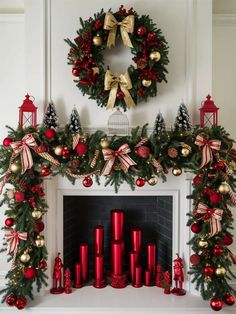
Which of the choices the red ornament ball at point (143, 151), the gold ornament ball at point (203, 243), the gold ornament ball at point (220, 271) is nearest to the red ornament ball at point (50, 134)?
the red ornament ball at point (143, 151)

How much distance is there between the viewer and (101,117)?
243 cm

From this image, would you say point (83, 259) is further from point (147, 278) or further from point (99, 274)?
point (147, 278)

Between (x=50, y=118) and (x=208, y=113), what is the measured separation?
3.88 feet

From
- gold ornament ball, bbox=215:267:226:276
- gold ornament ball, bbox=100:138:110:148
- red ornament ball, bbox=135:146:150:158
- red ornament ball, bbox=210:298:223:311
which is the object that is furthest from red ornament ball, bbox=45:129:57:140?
red ornament ball, bbox=210:298:223:311

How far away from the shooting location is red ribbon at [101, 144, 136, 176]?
2096mm

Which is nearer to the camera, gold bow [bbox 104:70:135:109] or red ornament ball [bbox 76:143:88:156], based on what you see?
red ornament ball [bbox 76:143:88:156]

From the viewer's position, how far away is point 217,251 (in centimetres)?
218

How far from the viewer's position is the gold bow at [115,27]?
7.35ft

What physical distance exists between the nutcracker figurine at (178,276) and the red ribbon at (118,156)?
874 millimetres

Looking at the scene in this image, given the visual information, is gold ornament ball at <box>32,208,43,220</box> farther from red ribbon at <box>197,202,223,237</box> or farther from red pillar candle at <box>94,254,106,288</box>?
red ribbon at <box>197,202,223,237</box>

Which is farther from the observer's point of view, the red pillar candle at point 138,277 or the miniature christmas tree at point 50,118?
the red pillar candle at point 138,277

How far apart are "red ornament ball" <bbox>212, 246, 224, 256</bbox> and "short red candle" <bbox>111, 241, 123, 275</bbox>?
30.2 inches

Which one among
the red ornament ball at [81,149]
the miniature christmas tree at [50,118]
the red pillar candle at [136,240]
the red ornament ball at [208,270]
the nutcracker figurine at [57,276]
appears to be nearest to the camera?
the red ornament ball at [81,149]

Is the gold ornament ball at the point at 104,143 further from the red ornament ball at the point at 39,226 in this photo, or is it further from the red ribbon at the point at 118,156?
the red ornament ball at the point at 39,226
